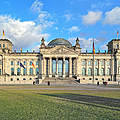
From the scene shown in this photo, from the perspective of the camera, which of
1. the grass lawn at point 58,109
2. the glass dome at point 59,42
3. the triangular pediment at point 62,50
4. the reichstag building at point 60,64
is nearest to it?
the grass lawn at point 58,109

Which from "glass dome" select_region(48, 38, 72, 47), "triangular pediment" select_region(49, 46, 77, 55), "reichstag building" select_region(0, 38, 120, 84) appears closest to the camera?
"triangular pediment" select_region(49, 46, 77, 55)

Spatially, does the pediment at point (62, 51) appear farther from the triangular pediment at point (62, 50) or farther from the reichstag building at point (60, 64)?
the reichstag building at point (60, 64)

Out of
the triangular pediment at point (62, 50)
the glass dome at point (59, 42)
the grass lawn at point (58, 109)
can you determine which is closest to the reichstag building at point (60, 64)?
the triangular pediment at point (62, 50)

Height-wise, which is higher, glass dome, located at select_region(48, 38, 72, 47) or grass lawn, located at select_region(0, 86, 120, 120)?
glass dome, located at select_region(48, 38, 72, 47)

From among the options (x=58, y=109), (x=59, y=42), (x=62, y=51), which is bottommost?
(x=58, y=109)

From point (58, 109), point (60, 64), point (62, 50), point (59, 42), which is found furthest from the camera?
point (59, 42)

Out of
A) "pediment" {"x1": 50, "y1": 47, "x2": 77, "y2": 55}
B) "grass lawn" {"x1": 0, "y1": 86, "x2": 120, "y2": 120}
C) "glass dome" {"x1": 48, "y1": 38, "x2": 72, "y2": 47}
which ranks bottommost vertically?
"grass lawn" {"x1": 0, "y1": 86, "x2": 120, "y2": 120}

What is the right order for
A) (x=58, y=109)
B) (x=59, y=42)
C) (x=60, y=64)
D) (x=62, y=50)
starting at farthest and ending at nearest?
1. (x=59, y=42)
2. (x=60, y=64)
3. (x=62, y=50)
4. (x=58, y=109)

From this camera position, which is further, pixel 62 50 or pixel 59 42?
pixel 59 42

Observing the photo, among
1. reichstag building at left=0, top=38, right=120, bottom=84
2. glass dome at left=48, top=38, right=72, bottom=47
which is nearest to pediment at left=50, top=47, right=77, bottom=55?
reichstag building at left=0, top=38, right=120, bottom=84

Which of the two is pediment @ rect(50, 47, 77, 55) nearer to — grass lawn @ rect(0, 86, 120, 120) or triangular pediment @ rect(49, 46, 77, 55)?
triangular pediment @ rect(49, 46, 77, 55)

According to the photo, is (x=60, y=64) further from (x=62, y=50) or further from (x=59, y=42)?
(x=59, y=42)

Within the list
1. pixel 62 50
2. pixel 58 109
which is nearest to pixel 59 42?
pixel 62 50

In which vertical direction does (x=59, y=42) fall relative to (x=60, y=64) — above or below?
above
